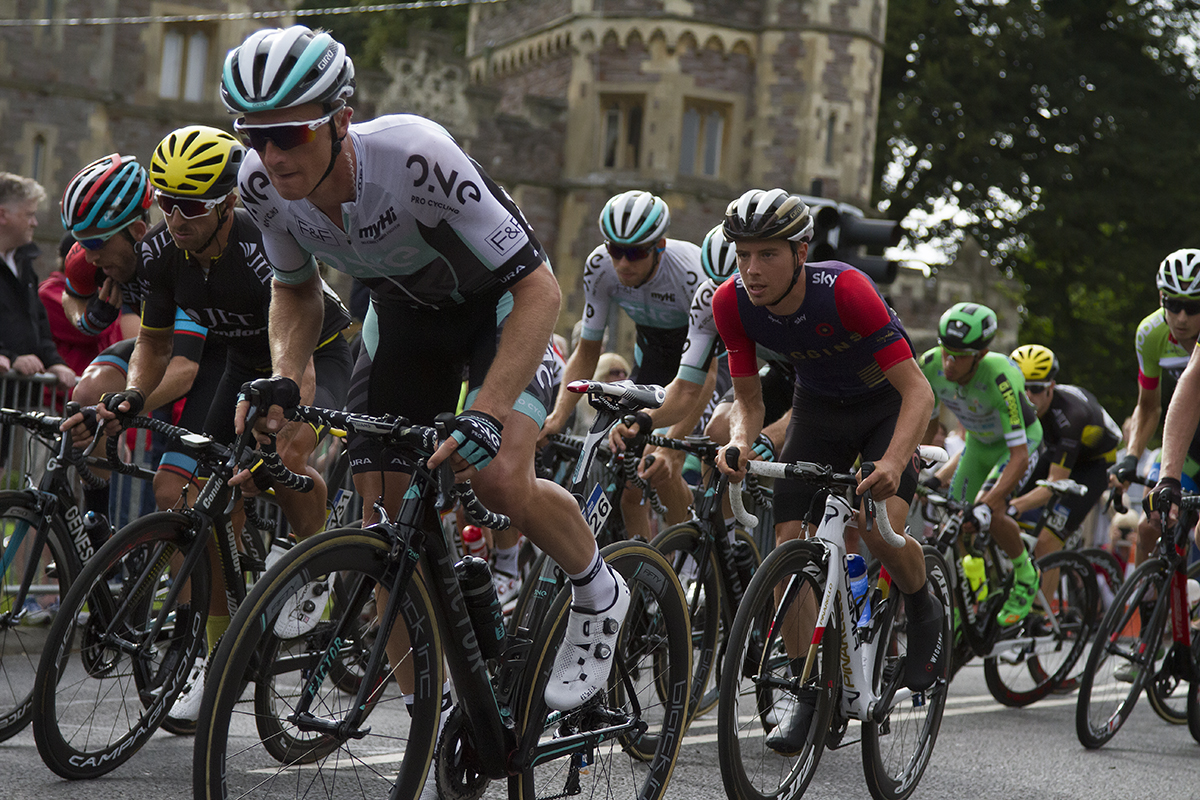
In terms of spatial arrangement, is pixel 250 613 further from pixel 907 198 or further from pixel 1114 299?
pixel 1114 299

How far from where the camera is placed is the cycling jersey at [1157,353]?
8000 millimetres

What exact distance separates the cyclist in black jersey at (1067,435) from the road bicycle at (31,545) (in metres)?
6.90

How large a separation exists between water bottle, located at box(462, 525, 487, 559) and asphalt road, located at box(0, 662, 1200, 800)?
64.4 inches

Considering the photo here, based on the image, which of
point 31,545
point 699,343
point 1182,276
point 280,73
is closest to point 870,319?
point 699,343

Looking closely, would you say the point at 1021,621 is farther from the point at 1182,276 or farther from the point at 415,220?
the point at 415,220

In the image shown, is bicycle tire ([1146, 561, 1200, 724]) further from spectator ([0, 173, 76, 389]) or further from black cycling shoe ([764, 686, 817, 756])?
spectator ([0, 173, 76, 389])

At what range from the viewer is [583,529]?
4.03m

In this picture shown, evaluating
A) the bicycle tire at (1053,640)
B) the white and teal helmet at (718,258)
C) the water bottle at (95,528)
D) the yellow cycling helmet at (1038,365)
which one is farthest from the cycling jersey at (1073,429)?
the water bottle at (95,528)

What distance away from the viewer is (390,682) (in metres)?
3.61

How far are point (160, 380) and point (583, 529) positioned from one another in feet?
8.26

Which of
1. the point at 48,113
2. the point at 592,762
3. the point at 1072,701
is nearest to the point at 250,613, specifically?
the point at 592,762

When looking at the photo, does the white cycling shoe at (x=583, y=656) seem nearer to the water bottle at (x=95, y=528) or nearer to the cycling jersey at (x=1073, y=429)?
the water bottle at (x=95, y=528)

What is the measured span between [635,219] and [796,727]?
131 inches

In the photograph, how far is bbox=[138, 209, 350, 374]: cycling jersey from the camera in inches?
223
